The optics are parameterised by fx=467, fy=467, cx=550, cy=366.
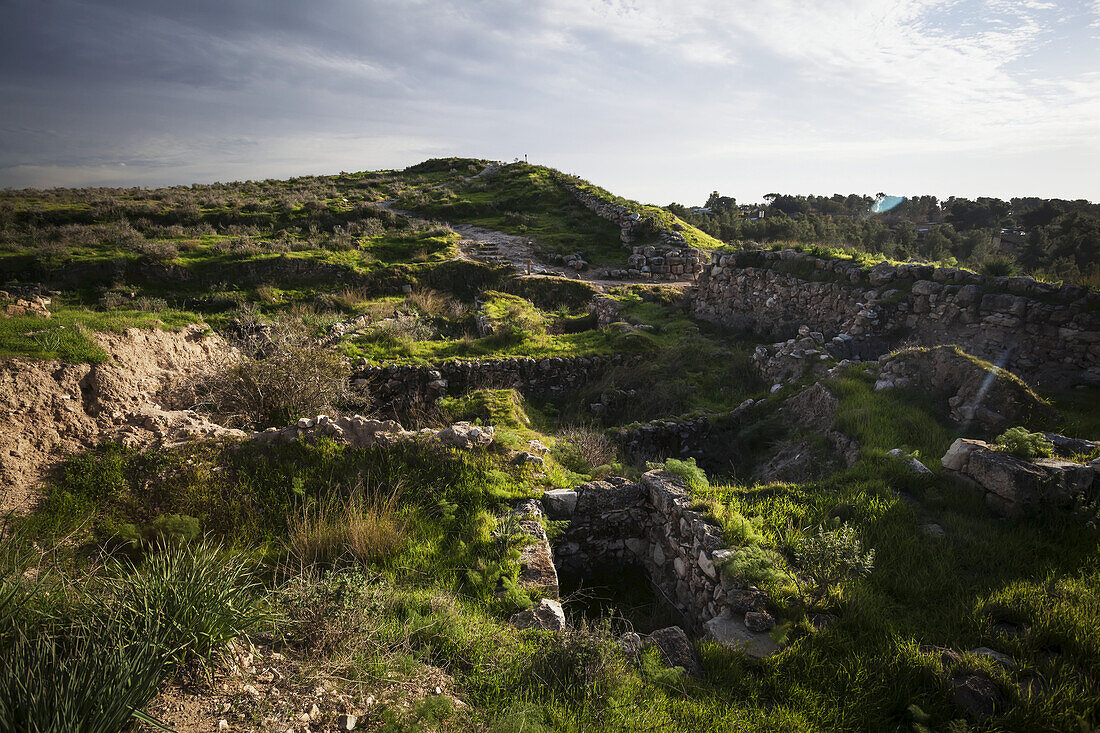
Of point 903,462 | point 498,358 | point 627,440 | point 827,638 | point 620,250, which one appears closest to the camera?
point 827,638

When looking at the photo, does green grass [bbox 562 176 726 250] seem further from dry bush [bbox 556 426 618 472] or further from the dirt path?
dry bush [bbox 556 426 618 472]

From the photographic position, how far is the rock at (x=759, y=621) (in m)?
4.32

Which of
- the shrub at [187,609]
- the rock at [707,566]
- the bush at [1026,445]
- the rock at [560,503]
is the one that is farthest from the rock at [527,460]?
the bush at [1026,445]

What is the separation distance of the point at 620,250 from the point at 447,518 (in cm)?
2142

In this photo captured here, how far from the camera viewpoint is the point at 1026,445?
544 cm

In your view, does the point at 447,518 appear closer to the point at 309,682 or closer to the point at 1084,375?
the point at 309,682

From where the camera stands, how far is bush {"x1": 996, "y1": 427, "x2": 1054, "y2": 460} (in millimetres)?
5434

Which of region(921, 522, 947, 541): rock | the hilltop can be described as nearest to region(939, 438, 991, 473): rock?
the hilltop

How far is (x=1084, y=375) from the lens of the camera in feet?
26.7

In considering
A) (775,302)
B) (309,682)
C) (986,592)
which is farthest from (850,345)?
(309,682)

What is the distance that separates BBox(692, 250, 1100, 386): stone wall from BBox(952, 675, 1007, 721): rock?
24.8 feet

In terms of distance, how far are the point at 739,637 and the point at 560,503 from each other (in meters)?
2.65

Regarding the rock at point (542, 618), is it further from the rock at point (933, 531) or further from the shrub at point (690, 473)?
the rock at point (933, 531)

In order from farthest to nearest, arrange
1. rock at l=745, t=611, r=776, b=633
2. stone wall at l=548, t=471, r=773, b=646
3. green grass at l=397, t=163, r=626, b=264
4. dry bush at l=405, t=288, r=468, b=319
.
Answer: green grass at l=397, t=163, r=626, b=264 < dry bush at l=405, t=288, r=468, b=319 < stone wall at l=548, t=471, r=773, b=646 < rock at l=745, t=611, r=776, b=633
